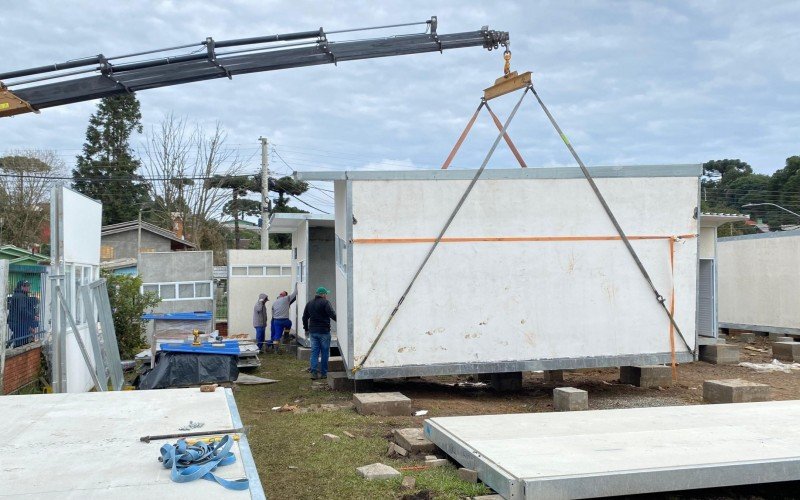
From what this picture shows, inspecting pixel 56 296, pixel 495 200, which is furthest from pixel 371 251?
pixel 56 296

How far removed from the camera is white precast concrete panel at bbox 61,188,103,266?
1095 cm

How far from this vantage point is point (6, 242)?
33531mm

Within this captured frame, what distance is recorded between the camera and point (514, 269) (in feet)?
36.3

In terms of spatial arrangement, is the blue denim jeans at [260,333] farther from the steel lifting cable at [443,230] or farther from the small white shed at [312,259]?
the steel lifting cable at [443,230]

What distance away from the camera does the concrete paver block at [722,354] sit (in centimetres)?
1566

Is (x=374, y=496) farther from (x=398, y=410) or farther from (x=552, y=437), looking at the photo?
(x=398, y=410)

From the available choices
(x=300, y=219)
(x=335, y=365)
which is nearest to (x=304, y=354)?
(x=300, y=219)

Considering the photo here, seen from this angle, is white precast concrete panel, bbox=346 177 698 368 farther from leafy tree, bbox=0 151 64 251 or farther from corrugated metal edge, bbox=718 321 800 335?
leafy tree, bbox=0 151 64 251

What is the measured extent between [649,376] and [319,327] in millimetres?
5930

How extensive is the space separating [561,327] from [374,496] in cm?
588

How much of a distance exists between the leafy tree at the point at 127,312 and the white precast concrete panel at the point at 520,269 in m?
8.54

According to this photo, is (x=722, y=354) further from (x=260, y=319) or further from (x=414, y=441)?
(x=260, y=319)

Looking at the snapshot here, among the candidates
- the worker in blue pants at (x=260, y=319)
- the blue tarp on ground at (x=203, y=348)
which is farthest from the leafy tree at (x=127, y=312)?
the blue tarp on ground at (x=203, y=348)

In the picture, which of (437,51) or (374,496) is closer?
(374,496)
